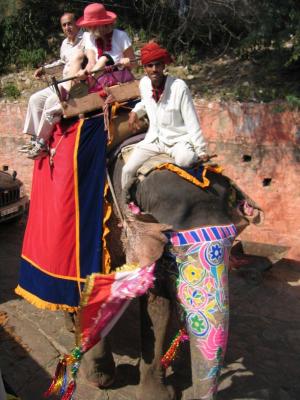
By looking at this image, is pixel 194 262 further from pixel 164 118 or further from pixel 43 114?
pixel 43 114

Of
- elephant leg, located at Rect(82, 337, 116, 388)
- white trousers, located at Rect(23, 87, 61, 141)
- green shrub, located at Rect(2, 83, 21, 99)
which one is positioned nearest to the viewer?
elephant leg, located at Rect(82, 337, 116, 388)

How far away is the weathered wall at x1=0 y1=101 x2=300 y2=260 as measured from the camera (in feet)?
24.5

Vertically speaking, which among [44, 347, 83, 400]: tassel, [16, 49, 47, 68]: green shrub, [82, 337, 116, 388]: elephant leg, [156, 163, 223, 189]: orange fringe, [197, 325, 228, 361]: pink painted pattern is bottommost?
[82, 337, 116, 388]: elephant leg

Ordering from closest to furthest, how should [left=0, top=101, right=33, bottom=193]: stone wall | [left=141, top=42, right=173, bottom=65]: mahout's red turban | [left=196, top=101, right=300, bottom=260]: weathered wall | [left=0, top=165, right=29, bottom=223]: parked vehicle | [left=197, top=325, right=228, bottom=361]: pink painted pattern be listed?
1. [left=197, top=325, right=228, bottom=361]: pink painted pattern
2. [left=141, top=42, right=173, bottom=65]: mahout's red turban
3. [left=196, top=101, right=300, bottom=260]: weathered wall
4. [left=0, top=165, right=29, bottom=223]: parked vehicle
5. [left=0, top=101, right=33, bottom=193]: stone wall

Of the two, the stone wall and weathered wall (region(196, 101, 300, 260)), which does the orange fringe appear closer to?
weathered wall (region(196, 101, 300, 260))

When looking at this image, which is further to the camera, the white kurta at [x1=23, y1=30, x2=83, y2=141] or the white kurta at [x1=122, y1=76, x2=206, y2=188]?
the white kurta at [x1=23, y1=30, x2=83, y2=141]

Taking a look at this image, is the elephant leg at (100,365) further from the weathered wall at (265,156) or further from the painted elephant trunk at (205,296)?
the weathered wall at (265,156)

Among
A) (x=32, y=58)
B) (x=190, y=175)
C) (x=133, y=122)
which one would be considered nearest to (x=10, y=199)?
(x=133, y=122)

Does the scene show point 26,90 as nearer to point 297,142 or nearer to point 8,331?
point 297,142

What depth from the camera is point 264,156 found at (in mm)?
7680

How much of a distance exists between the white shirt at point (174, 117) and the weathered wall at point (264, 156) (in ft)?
13.2

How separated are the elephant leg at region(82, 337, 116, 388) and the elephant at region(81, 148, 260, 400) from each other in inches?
23.7

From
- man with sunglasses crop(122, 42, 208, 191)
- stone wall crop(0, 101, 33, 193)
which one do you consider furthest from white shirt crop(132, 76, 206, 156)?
stone wall crop(0, 101, 33, 193)

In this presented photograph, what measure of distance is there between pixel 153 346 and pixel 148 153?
4.63ft
